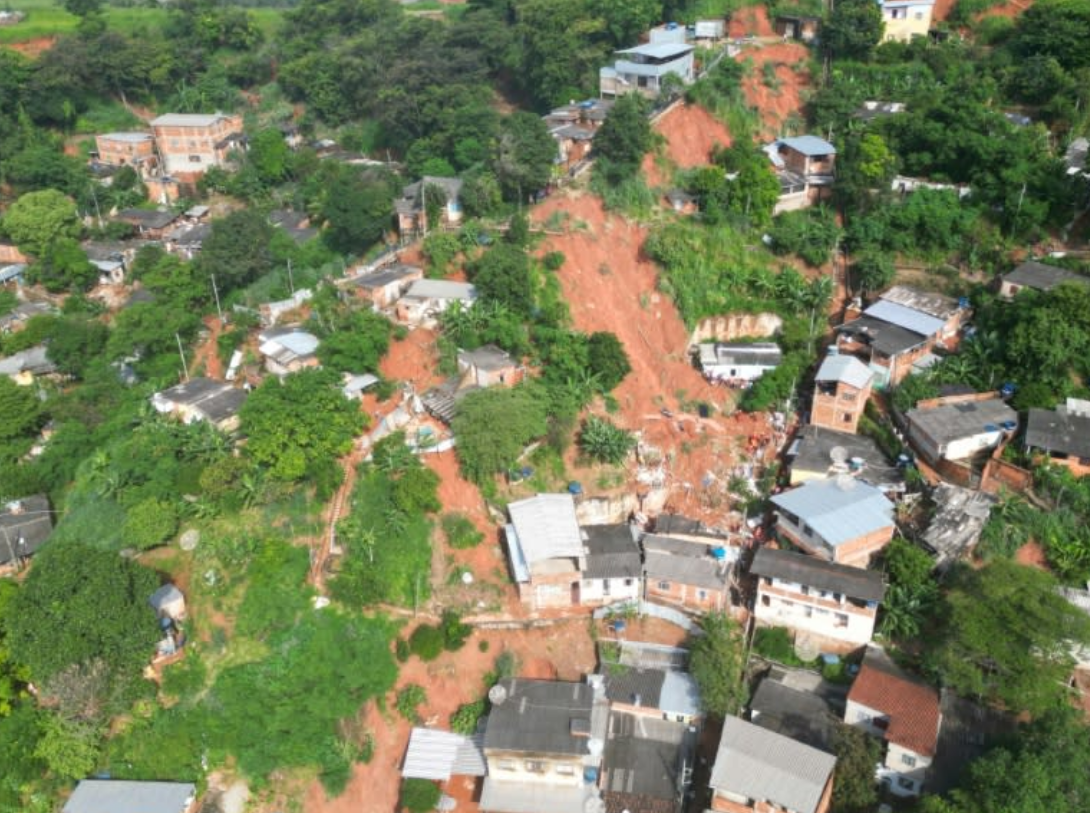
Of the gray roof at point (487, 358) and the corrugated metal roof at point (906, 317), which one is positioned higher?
the gray roof at point (487, 358)

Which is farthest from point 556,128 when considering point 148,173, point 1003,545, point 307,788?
point 307,788

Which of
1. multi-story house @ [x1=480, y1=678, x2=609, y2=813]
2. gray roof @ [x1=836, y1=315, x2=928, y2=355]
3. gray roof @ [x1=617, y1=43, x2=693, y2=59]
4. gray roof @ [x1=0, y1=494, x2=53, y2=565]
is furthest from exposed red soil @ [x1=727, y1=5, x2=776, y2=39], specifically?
gray roof @ [x1=0, y1=494, x2=53, y2=565]

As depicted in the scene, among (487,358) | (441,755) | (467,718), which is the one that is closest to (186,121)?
(487,358)

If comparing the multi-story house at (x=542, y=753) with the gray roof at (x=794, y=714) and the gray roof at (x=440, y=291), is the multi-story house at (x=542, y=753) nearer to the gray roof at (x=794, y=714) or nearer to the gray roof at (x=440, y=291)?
the gray roof at (x=794, y=714)

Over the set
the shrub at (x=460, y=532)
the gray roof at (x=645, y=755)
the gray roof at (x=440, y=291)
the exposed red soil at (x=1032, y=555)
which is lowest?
the gray roof at (x=645, y=755)

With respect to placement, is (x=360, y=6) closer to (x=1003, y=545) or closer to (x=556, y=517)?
(x=556, y=517)

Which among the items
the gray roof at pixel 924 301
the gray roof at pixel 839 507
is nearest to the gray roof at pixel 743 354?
the gray roof at pixel 924 301

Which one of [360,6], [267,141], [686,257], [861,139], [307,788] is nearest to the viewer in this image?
[307,788]
